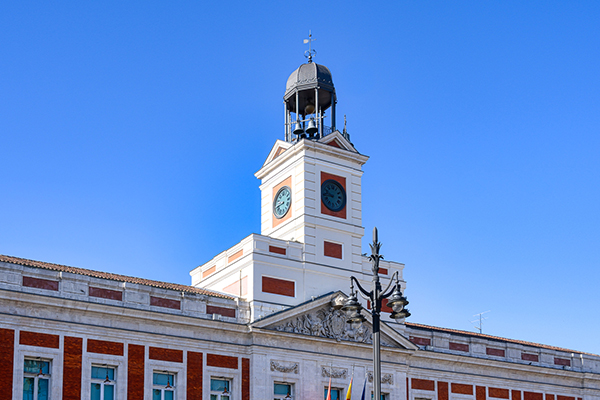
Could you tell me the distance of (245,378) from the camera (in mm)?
39812

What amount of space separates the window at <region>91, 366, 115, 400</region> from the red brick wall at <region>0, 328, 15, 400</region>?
3540 mm

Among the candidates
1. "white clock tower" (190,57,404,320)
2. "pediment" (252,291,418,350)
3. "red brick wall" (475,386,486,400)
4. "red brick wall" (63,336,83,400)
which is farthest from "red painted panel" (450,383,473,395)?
"red brick wall" (63,336,83,400)

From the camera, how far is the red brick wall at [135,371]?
36491mm

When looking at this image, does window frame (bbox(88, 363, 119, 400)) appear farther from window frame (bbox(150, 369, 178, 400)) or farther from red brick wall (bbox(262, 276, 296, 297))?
red brick wall (bbox(262, 276, 296, 297))

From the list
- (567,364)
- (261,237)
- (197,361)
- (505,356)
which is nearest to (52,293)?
(197,361)

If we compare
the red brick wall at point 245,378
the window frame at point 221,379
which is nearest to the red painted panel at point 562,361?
the red brick wall at point 245,378

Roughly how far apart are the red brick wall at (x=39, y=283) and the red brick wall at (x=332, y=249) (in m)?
14.6

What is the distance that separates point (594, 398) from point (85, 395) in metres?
32.0

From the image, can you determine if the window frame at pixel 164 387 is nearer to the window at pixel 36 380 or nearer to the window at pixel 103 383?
the window at pixel 103 383

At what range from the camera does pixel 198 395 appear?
38375mm

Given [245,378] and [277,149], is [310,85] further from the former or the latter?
[245,378]

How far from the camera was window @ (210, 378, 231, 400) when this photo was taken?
128ft

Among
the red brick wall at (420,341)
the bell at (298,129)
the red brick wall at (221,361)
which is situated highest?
the bell at (298,129)

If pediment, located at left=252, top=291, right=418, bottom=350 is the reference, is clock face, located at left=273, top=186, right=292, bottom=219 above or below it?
above
